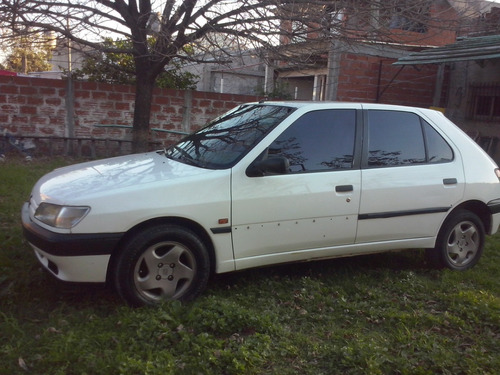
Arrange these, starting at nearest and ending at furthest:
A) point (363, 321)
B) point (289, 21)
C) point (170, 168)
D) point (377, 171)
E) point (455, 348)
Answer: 1. point (455, 348)
2. point (363, 321)
3. point (170, 168)
4. point (377, 171)
5. point (289, 21)

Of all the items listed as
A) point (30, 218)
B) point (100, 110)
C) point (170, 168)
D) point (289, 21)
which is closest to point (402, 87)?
point (289, 21)

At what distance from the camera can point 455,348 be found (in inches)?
139

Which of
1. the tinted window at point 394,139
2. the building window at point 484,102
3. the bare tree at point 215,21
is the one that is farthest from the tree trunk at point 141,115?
the building window at point 484,102

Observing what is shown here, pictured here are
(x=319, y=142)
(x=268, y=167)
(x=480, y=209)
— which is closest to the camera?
(x=268, y=167)

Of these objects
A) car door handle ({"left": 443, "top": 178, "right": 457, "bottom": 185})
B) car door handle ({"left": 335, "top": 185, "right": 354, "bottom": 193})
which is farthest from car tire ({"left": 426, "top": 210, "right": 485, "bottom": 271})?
car door handle ({"left": 335, "top": 185, "right": 354, "bottom": 193})

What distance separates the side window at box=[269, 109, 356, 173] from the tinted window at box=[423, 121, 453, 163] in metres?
0.85

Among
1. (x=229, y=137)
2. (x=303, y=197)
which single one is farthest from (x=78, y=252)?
(x=303, y=197)

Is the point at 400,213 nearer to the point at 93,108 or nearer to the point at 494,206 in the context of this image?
the point at 494,206

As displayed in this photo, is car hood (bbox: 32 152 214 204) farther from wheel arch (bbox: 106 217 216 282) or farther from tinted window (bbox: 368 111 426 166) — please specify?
tinted window (bbox: 368 111 426 166)

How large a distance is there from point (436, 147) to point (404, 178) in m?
0.61

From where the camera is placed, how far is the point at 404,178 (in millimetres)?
4672

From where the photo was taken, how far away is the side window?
4340 mm

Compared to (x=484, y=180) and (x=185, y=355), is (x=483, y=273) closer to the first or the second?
(x=484, y=180)

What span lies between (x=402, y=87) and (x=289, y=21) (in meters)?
5.63
